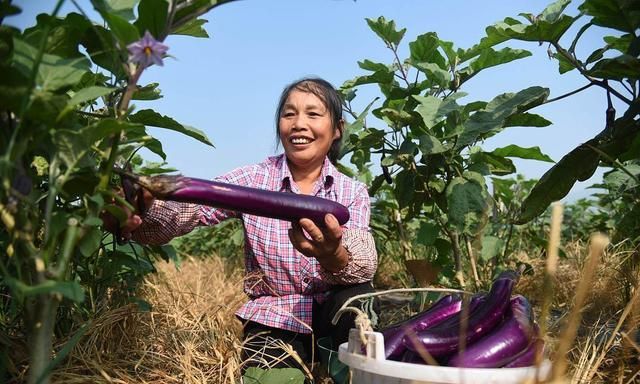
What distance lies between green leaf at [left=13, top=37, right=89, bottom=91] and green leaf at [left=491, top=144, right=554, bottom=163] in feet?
5.62

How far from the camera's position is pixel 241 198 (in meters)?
1.36

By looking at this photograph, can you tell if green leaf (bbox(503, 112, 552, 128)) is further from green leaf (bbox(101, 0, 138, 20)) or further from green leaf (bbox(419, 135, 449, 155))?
green leaf (bbox(101, 0, 138, 20))

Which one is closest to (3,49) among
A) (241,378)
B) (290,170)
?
(241,378)

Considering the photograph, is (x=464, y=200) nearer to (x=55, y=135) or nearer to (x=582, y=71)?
(x=582, y=71)

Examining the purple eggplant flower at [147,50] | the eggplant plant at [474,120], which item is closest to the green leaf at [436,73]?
the eggplant plant at [474,120]

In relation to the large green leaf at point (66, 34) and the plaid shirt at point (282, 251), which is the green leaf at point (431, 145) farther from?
the large green leaf at point (66, 34)

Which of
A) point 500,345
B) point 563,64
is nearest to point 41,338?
point 500,345

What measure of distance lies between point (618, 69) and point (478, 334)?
0.78m

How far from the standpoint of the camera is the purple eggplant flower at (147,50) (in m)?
0.94

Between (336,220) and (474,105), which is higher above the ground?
(474,105)

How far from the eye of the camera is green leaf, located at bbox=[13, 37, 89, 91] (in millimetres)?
911

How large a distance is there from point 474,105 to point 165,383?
4.36 feet

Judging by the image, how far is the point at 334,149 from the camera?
2559mm

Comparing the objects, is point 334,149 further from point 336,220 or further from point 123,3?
point 123,3
